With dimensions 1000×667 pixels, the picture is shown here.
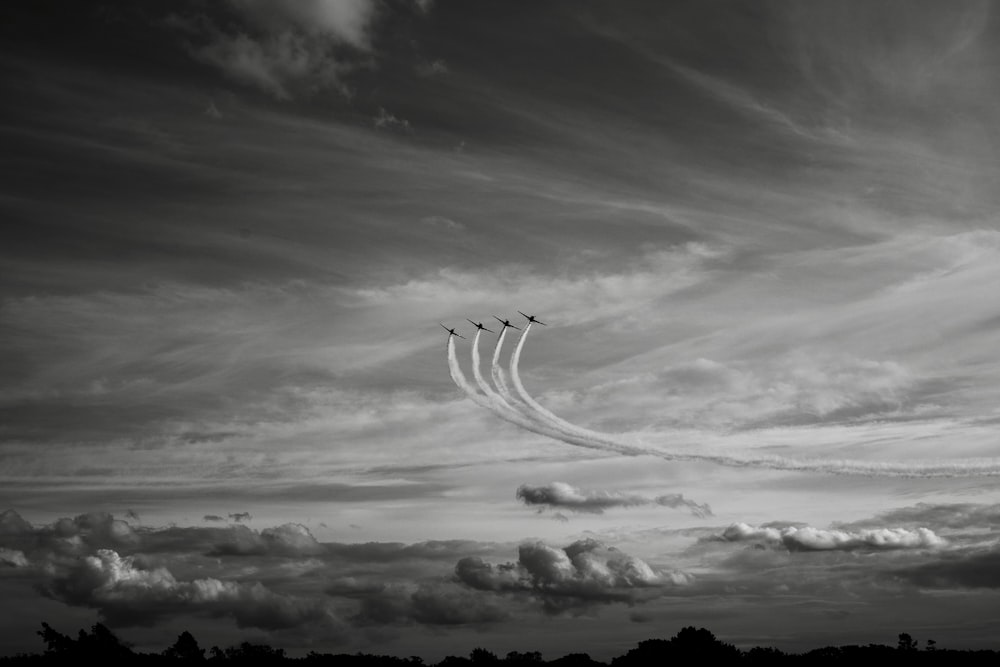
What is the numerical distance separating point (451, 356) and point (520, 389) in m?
22.2

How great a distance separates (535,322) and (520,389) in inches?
848

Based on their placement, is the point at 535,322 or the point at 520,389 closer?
the point at 520,389

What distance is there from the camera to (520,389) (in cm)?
16538

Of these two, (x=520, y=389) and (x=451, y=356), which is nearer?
(x=520, y=389)

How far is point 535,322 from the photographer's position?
182375 mm

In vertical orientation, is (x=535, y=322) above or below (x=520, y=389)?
above

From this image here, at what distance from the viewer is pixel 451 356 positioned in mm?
181750

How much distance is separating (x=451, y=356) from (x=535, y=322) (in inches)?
735
